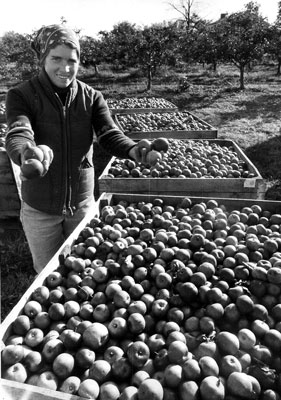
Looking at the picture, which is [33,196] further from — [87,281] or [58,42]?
[58,42]

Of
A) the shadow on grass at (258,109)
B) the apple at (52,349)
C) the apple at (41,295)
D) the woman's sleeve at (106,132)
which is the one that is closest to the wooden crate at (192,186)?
the woman's sleeve at (106,132)

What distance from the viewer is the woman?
8.44 feet

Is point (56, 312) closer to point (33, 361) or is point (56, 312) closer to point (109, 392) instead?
point (33, 361)

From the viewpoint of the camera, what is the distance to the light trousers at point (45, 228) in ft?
9.97

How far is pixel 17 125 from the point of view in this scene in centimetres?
244

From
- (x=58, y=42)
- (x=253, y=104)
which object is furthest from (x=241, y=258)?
(x=253, y=104)

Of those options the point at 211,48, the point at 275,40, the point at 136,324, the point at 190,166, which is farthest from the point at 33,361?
the point at 275,40

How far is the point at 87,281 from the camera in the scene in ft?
7.92

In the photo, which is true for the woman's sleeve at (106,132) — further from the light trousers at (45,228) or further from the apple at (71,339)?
the apple at (71,339)

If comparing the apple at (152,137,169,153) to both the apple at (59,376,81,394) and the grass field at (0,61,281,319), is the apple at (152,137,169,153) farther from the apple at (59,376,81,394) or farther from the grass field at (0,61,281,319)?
the grass field at (0,61,281,319)

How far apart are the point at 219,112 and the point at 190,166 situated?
1001 centimetres

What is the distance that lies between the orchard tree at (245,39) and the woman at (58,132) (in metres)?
18.2

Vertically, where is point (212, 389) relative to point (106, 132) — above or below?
below

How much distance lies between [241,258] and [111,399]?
131 cm
